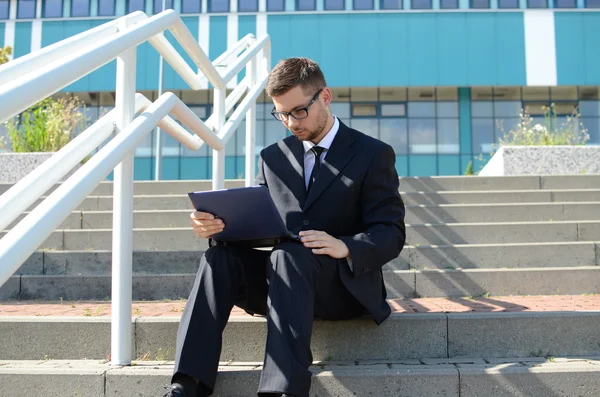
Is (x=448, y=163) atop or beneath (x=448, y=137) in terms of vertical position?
beneath

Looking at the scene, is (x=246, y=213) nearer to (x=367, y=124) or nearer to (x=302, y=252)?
(x=302, y=252)

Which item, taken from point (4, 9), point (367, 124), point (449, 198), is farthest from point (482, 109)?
point (449, 198)

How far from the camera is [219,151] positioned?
3674mm

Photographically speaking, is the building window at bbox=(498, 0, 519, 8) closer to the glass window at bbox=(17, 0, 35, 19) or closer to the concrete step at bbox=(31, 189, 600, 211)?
the glass window at bbox=(17, 0, 35, 19)

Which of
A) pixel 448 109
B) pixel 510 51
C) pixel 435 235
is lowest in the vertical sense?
pixel 435 235

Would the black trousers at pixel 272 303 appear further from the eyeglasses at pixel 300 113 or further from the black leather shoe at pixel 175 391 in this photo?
the eyeglasses at pixel 300 113

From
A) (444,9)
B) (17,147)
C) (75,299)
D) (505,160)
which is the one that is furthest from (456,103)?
(75,299)

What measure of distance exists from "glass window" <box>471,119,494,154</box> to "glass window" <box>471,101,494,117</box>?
0.65 feet

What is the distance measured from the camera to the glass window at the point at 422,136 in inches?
834

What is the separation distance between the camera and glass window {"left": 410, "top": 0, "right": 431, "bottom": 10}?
2061 centimetres

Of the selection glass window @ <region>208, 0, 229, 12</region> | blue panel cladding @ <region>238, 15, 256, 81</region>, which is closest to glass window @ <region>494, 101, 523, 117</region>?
blue panel cladding @ <region>238, 15, 256, 81</region>

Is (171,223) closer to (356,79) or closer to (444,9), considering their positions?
(356,79)

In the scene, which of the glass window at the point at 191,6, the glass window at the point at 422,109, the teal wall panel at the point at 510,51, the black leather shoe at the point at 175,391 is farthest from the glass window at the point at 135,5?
the black leather shoe at the point at 175,391

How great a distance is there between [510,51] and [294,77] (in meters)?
19.4
